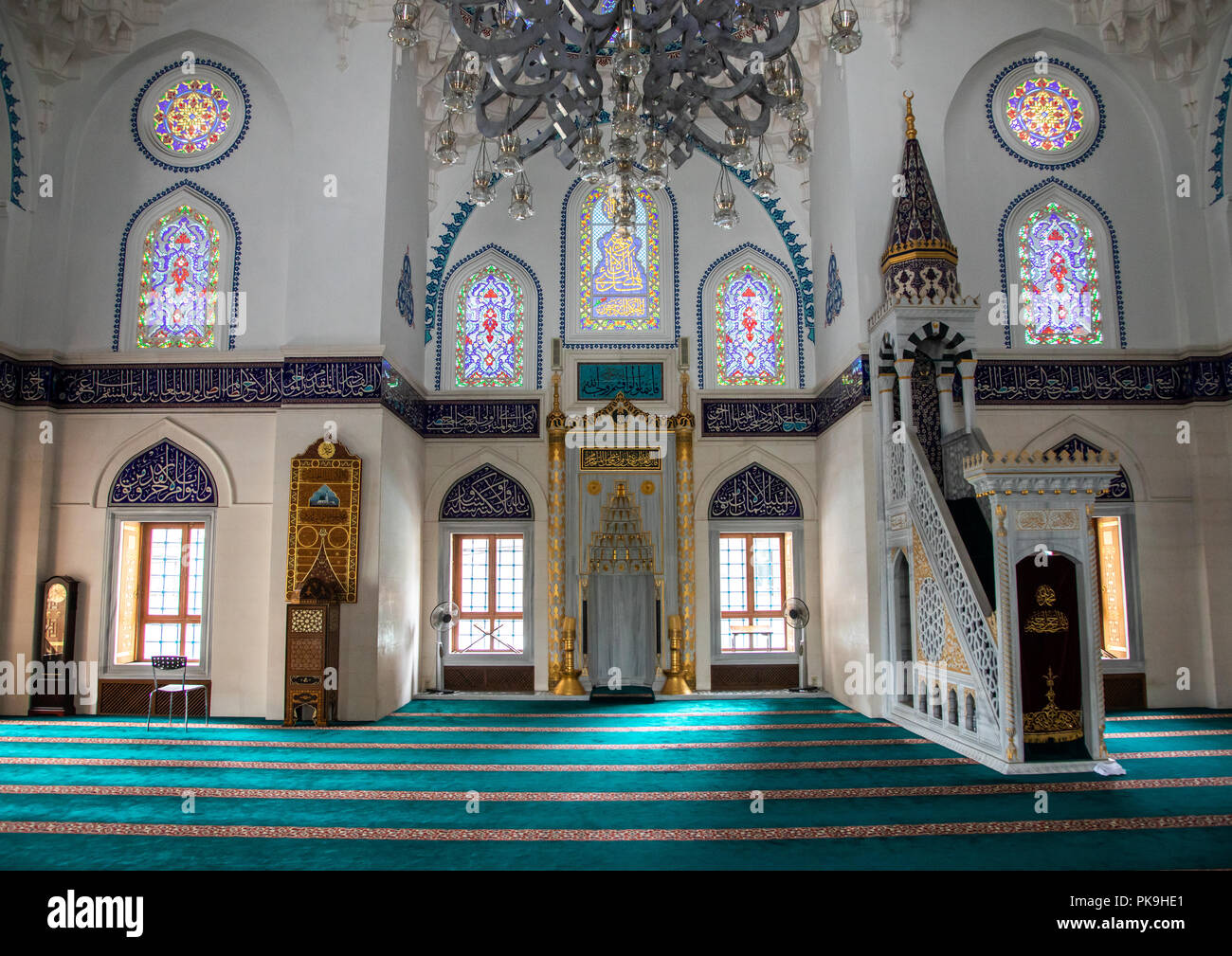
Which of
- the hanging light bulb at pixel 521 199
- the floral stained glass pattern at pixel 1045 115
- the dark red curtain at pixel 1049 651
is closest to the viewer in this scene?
the hanging light bulb at pixel 521 199

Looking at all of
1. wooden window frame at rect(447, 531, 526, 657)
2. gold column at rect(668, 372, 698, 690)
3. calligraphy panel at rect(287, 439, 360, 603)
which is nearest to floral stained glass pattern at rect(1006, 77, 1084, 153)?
gold column at rect(668, 372, 698, 690)

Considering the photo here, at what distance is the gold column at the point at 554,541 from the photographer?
22.9ft

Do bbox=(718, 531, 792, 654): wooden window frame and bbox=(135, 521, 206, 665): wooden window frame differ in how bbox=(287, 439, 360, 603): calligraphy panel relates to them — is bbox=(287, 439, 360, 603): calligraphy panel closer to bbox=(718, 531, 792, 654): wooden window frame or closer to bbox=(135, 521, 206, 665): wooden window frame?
bbox=(135, 521, 206, 665): wooden window frame

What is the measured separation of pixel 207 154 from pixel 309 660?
12.8ft

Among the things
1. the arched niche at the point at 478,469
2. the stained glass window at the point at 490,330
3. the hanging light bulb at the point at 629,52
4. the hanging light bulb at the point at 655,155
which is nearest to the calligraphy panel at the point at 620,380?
the stained glass window at the point at 490,330

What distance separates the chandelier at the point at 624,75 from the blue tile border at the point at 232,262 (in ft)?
10.7

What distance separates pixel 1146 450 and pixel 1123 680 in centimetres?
169

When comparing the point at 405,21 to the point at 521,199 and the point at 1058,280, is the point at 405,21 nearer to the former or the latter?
the point at 521,199

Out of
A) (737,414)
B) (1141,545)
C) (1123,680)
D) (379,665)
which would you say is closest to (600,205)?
(737,414)

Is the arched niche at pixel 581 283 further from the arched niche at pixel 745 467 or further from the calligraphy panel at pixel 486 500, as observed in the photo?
the calligraphy panel at pixel 486 500

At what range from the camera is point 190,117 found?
644 cm

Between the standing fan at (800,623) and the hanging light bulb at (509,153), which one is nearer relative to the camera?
the hanging light bulb at (509,153)

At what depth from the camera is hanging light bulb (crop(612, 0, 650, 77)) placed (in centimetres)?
281

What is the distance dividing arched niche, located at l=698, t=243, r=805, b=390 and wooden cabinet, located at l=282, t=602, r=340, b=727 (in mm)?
3635
